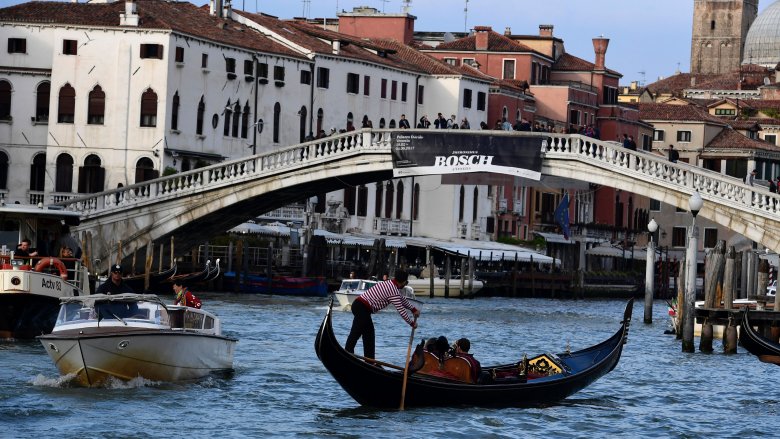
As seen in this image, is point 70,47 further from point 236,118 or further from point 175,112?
point 236,118

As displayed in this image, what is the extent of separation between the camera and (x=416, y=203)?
182 feet

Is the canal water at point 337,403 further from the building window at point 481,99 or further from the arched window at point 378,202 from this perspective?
the building window at point 481,99

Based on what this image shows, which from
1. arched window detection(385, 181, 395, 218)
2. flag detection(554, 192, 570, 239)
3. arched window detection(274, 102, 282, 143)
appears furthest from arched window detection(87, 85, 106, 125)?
flag detection(554, 192, 570, 239)

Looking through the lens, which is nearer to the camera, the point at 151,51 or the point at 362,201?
the point at 151,51

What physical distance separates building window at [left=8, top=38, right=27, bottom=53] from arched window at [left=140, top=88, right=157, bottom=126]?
2.90 metres

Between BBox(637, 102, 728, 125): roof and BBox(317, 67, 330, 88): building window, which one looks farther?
BBox(637, 102, 728, 125): roof

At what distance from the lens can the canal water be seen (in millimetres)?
18406

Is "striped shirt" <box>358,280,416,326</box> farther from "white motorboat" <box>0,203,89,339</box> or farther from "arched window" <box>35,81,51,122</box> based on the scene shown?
"arched window" <box>35,81,51,122</box>

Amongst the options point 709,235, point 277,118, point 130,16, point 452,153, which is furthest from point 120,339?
point 709,235

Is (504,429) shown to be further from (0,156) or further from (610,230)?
(610,230)

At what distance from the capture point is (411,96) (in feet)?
179

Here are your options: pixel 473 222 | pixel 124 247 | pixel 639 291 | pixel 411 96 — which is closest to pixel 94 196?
pixel 124 247

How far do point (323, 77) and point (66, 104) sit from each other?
25.2 ft

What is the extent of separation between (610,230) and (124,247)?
34019 millimetres
